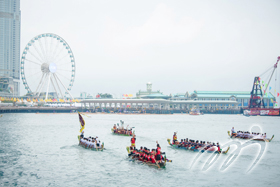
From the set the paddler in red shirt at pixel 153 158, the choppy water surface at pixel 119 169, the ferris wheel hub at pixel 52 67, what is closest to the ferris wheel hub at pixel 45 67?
the ferris wheel hub at pixel 52 67

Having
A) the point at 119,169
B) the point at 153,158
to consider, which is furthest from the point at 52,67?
the point at 153,158

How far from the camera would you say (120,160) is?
4000cm

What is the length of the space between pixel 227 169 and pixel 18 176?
24.1m

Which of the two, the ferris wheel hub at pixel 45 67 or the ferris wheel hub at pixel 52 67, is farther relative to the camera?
the ferris wheel hub at pixel 52 67

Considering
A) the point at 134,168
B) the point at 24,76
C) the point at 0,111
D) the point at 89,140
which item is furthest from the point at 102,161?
the point at 0,111

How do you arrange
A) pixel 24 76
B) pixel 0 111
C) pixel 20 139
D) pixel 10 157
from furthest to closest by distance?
pixel 0 111 → pixel 24 76 → pixel 20 139 → pixel 10 157

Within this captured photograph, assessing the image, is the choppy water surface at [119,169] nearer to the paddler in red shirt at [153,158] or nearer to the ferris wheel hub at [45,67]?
the paddler in red shirt at [153,158]

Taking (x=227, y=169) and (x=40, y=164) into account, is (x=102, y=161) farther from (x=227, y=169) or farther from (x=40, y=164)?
(x=227, y=169)

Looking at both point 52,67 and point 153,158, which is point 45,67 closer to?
point 52,67

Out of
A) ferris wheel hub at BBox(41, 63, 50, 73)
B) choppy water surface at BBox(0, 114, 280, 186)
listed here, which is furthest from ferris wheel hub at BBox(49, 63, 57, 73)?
choppy water surface at BBox(0, 114, 280, 186)

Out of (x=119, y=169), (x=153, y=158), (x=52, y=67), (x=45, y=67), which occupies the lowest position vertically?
(x=119, y=169)

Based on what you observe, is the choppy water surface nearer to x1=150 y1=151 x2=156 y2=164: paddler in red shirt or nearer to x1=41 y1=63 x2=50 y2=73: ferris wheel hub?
x1=150 y1=151 x2=156 y2=164: paddler in red shirt

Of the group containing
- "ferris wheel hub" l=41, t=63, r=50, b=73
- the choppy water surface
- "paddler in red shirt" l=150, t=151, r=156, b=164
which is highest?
"ferris wheel hub" l=41, t=63, r=50, b=73

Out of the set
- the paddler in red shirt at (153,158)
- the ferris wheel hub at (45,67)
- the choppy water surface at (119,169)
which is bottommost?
the choppy water surface at (119,169)
